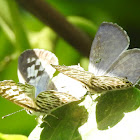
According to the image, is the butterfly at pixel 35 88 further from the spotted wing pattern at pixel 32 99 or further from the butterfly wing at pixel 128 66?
the butterfly wing at pixel 128 66

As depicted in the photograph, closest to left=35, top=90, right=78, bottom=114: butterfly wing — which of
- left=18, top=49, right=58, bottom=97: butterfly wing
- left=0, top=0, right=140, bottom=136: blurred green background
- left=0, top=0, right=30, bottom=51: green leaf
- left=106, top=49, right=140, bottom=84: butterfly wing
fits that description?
left=18, top=49, right=58, bottom=97: butterfly wing

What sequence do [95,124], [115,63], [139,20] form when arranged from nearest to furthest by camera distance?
[95,124], [115,63], [139,20]

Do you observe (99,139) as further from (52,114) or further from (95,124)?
(52,114)

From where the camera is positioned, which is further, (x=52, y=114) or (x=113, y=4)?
(x=113, y=4)

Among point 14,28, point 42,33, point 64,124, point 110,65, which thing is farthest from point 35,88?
point 42,33

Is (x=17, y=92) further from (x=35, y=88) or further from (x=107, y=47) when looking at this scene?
(x=107, y=47)

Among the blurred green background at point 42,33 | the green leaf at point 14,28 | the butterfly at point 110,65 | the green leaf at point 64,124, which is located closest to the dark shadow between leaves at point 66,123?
the green leaf at point 64,124

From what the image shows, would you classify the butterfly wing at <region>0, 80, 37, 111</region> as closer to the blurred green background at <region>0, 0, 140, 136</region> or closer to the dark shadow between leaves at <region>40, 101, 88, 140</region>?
the dark shadow between leaves at <region>40, 101, 88, 140</region>

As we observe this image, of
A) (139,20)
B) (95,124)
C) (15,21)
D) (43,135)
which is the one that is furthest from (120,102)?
(139,20)
